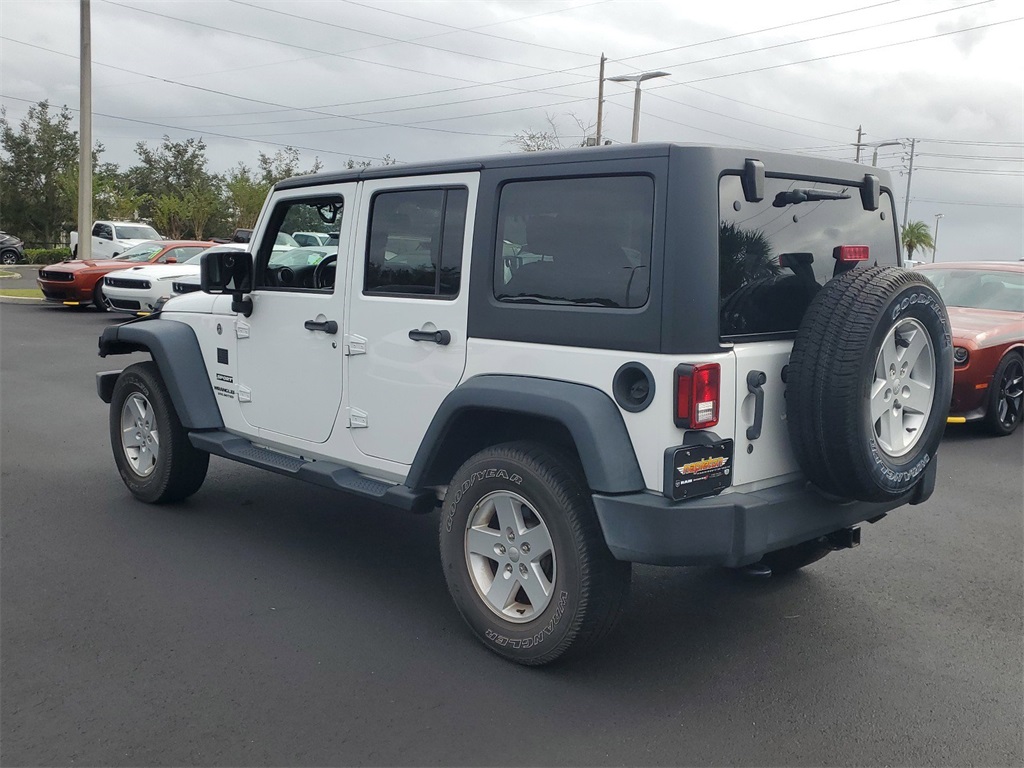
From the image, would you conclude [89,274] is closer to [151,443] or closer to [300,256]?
[151,443]

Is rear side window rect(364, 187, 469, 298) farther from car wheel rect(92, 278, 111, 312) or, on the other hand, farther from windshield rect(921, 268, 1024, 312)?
car wheel rect(92, 278, 111, 312)

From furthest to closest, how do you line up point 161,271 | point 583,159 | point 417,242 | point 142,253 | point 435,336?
point 142,253, point 161,271, point 417,242, point 435,336, point 583,159

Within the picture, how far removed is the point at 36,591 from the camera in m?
4.50

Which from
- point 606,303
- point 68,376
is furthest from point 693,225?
point 68,376

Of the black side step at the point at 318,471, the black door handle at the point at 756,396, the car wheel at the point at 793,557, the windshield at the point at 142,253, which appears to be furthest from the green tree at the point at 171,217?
the black door handle at the point at 756,396

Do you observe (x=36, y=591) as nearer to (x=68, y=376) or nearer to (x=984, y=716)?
(x=984, y=716)

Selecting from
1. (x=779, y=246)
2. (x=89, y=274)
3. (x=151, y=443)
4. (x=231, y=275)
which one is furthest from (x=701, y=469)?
(x=89, y=274)

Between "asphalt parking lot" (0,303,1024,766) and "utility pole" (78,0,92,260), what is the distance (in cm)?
1921

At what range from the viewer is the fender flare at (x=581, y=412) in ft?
11.1

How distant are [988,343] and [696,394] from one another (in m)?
6.30

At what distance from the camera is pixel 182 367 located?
5.53m

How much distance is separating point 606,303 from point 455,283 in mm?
851

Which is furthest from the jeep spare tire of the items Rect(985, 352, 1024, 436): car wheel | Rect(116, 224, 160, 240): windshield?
Rect(116, 224, 160, 240): windshield

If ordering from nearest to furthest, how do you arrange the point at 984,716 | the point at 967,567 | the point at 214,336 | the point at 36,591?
1. the point at 984,716
2. the point at 36,591
3. the point at 967,567
4. the point at 214,336
